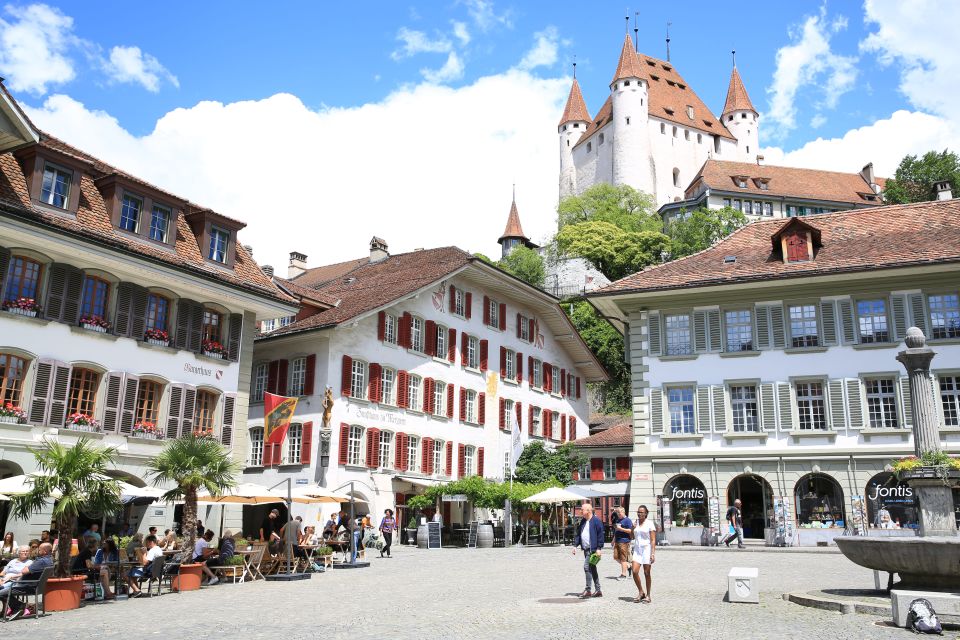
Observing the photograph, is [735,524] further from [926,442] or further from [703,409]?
[926,442]

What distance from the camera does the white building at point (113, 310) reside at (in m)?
22.3

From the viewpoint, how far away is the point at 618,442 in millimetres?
45062

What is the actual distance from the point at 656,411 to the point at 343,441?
10987 mm

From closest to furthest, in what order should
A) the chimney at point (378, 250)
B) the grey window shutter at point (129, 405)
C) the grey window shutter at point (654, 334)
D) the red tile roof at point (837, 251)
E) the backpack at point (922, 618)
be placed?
the backpack at point (922, 618), the grey window shutter at point (129, 405), the red tile roof at point (837, 251), the grey window shutter at point (654, 334), the chimney at point (378, 250)

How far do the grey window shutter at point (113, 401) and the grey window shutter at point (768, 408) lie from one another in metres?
19.1

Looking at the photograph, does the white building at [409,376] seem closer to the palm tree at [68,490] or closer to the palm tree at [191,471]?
the palm tree at [191,471]

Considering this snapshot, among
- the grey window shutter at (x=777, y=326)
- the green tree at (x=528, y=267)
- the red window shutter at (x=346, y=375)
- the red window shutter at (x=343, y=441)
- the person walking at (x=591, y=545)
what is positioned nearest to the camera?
the person walking at (x=591, y=545)

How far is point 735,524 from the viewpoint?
28297 millimetres

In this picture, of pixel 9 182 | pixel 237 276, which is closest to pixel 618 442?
pixel 237 276

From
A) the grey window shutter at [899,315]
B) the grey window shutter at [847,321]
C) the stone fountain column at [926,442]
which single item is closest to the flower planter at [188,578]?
the stone fountain column at [926,442]

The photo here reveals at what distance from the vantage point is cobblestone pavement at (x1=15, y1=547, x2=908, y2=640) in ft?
37.2

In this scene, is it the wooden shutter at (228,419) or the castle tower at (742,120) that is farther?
the castle tower at (742,120)

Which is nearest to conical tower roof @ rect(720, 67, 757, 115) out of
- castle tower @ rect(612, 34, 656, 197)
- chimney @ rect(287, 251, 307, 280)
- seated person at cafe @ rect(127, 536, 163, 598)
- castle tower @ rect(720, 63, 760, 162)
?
castle tower @ rect(720, 63, 760, 162)

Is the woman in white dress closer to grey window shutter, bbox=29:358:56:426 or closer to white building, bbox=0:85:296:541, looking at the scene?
white building, bbox=0:85:296:541
